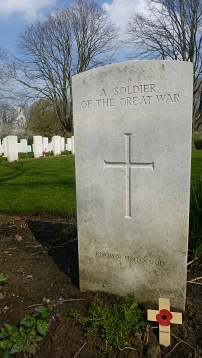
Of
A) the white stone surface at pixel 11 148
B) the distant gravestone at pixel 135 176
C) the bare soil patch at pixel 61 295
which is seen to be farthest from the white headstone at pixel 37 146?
the distant gravestone at pixel 135 176

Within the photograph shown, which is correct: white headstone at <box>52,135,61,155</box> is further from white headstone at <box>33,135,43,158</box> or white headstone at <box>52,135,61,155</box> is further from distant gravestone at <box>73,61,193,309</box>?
distant gravestone at <box>73,61,193,309</box>

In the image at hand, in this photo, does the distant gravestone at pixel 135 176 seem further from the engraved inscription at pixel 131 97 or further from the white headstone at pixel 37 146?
the white headstone at pixel 37 146

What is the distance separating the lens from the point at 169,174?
1944mm

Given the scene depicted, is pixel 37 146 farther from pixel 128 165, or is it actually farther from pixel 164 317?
pixel 164 317

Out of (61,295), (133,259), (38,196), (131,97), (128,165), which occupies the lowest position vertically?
(61,295)

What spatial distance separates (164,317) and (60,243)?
170cm

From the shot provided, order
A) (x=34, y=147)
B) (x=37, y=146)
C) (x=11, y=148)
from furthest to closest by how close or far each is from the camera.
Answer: (x=37, y=146) < (x=34, y=147) < (x=11, y=148)

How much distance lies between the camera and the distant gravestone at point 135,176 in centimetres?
190

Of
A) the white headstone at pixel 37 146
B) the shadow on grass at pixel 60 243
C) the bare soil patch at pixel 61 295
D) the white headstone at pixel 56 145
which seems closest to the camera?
the bare soil patch at pixel 61 295

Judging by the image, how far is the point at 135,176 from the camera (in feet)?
6.73

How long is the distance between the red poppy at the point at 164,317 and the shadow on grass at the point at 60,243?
0.84m

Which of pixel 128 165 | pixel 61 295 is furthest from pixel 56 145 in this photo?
pixel 128 165

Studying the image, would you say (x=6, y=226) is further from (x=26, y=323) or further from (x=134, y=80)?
(x=134, y=80)

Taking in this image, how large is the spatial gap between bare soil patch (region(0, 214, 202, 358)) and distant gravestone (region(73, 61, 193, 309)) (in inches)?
8.3
